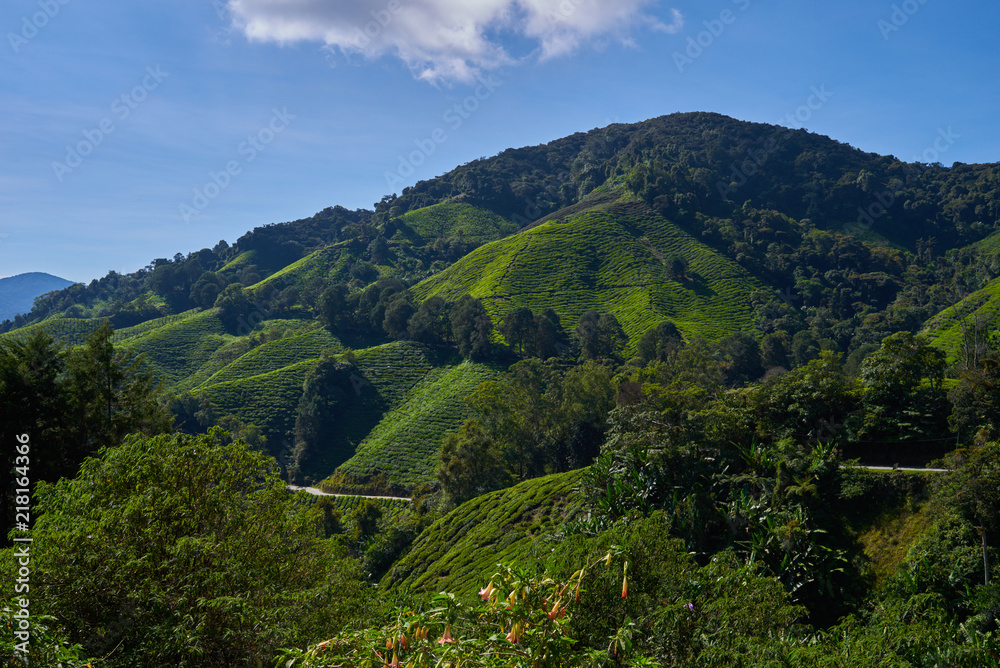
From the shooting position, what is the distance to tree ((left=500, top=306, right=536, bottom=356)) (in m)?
77.4

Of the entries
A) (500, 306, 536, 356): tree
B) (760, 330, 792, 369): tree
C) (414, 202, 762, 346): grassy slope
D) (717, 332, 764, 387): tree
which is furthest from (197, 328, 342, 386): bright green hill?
(760, 330, 792, 369): tree

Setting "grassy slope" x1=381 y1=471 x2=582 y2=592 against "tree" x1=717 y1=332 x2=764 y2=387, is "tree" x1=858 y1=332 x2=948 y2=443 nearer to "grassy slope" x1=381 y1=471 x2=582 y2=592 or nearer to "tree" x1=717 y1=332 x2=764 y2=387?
"grassy slope" x1=381 y1=471 x2=582 y2=592

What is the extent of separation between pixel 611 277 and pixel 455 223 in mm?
71894

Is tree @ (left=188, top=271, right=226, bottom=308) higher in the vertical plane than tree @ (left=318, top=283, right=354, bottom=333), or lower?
higher

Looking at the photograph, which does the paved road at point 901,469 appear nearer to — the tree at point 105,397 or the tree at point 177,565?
the tree at point 177,565

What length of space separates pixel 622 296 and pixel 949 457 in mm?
75802

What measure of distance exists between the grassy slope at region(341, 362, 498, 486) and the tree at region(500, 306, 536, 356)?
6175 mm

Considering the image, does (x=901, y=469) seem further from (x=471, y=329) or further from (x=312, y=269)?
(x=312, y=269)

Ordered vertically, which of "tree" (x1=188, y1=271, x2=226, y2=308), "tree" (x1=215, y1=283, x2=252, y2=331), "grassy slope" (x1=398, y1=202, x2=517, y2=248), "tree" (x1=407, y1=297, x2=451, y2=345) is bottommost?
"tree" (x1=407, y1=297, x2=451, y2=345)

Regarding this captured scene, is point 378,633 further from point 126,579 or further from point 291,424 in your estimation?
point 291,424

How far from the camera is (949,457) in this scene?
59.8 ft

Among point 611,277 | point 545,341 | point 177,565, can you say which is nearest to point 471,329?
point 545,341

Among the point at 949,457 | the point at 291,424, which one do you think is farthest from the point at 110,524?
the point at 291,424

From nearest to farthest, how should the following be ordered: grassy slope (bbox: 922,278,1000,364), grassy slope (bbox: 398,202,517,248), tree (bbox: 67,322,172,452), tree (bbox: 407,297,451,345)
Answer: tree (bbox: 67,322,172,452), grassy slope (bbox: 922,278,1000,364), tree (bbox: 407,297,451,345), grassy slope (bbox: 398,202,517,248)
